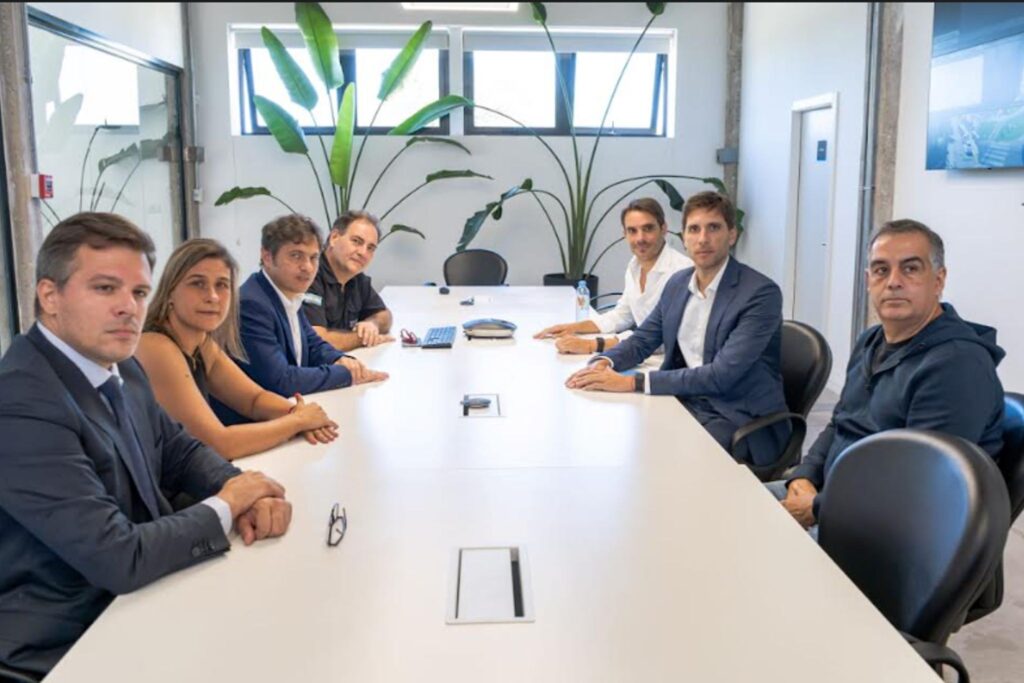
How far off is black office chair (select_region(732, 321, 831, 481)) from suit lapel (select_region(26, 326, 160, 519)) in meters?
1.75

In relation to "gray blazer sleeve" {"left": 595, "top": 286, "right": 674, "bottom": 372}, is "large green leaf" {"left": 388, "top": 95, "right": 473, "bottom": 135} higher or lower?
higher

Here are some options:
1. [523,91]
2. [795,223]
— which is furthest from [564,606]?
[523,91]

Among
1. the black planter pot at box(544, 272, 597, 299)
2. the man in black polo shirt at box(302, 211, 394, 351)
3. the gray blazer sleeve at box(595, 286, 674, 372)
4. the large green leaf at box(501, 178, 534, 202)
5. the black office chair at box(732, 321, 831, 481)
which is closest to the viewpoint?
the black office chair at box(732, 321, 831, 481)

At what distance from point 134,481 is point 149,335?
59 centimetres

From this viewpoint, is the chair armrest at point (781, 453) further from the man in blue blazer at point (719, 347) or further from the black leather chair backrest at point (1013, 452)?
the black leather chair backrest at point (1013, 452)

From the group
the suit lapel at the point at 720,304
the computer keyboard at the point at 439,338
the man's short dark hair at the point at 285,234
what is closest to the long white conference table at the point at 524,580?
the suit lapel at the point at 720,304

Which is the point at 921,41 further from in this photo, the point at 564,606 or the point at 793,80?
the point at 564,606

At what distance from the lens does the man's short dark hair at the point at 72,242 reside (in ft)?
4.81

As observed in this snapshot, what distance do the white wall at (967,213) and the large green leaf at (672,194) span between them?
7.14 ft

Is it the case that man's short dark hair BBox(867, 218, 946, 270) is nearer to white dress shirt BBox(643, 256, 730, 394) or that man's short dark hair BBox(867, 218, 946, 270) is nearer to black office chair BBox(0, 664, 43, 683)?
white dress shirt BBox(643, 256, 730, 394)

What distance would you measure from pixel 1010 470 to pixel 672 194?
5.08 m

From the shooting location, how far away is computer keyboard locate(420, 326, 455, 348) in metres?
3.45

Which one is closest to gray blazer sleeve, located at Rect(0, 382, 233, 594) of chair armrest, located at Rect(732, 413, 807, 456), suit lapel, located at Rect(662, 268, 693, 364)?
chair armrest, located at Rect(732, 413, 807, 456)

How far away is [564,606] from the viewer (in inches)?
50.7
